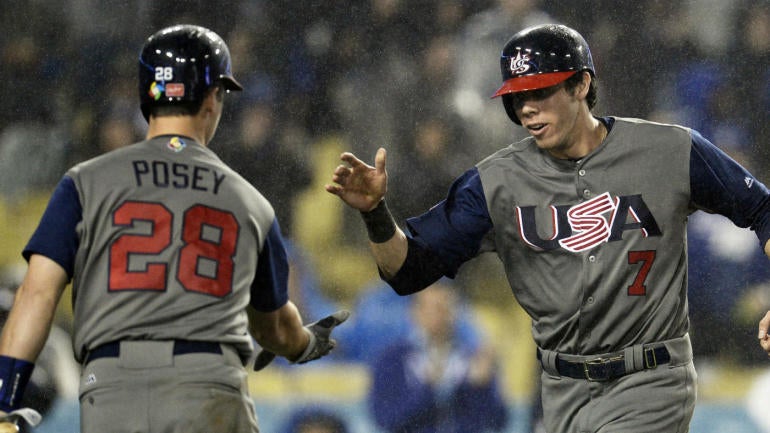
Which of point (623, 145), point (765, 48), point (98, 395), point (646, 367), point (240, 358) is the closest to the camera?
point (98, 395)

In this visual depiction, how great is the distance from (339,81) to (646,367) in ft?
10.1

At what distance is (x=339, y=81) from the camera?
586 centimetres

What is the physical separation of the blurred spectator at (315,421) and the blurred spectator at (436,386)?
0.62 ft

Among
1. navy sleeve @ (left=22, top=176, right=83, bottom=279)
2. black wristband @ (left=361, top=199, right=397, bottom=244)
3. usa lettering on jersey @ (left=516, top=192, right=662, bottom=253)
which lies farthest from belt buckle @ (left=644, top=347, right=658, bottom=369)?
navy sleeve @ (left=22, top=176, right=83, bottom=279)

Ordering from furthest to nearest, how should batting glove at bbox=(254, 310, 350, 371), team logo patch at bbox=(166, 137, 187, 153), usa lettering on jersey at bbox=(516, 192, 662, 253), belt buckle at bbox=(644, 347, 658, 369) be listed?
usa lettering on jersey at bbox=(516, 192, 662, 253) → belt buckle at bbox=(644, 347, 658, 369) → batting glove at bbox=(254, 310, 350, 371) → team logo patch at bbox=(166, 137, 187, 153)

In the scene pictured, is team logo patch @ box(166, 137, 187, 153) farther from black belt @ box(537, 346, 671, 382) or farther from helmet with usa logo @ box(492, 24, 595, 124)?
black belt @ box(537, 346, 671, 382)

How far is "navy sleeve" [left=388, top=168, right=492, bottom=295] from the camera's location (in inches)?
138

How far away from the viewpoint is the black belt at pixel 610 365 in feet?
10.6

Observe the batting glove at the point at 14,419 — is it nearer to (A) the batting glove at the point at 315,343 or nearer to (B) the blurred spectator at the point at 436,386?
(A) the batting glove at the point at 315,343

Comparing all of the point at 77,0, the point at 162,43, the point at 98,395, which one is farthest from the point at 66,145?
the point at 98,395

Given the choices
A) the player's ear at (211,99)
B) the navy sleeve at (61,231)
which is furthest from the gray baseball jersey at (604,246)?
the navy sleeve at (61,231)

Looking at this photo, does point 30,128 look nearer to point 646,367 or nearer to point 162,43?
point 162,43

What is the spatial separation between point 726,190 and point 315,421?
9.58 ft

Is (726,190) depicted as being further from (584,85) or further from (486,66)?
(486,66)
